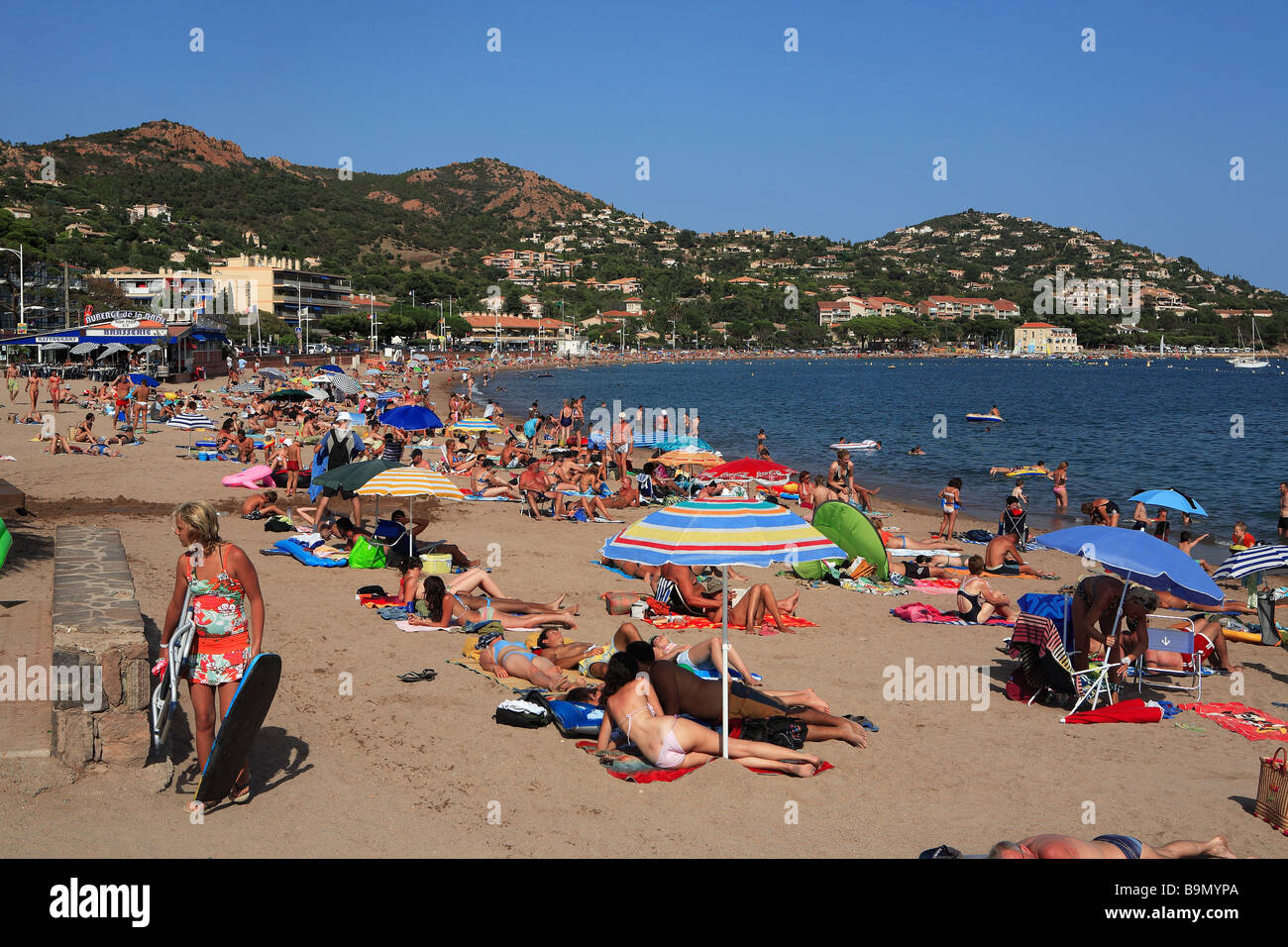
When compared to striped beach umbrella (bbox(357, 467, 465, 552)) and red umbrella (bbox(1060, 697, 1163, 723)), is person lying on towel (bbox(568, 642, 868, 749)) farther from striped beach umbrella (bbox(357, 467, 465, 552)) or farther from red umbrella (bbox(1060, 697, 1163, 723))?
striped beach umbrella (bbox(357, 467, 465, 552))

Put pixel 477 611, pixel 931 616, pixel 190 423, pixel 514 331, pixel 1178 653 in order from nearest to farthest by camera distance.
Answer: pixel 1178 653, pixel 477 611, pixel 931 616, pixel 190 423, pixel 514 331

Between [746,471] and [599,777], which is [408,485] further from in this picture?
[746,471]

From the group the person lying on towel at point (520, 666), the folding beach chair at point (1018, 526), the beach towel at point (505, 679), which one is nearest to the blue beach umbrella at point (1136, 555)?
the beach towel at point (505, 679)

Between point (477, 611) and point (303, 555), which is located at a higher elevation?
point (303, 555)

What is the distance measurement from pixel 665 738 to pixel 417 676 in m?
2.20

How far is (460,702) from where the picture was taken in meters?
6.50

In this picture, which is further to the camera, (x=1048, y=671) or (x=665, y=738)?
(x=1048, y=671)

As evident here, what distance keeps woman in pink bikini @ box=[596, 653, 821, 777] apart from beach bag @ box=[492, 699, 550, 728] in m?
0.48

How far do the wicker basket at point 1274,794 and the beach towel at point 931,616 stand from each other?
4.12m

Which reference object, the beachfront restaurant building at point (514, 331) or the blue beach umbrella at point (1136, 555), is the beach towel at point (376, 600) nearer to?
the blue beach umbrella at point (1136, 555)

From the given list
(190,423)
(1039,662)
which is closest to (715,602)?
(1039,662)

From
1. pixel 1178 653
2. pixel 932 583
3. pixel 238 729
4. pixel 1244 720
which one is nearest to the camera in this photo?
pixel 238 729

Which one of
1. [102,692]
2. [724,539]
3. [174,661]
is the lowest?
[102,692]

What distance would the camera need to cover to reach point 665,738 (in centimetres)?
552
